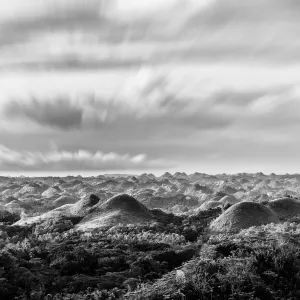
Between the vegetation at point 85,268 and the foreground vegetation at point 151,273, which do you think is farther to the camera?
the vegetation at point 85,268

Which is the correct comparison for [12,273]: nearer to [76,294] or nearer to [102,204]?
[76,294]

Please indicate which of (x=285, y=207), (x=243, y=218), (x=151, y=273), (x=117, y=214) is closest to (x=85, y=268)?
(x=151, y=273)

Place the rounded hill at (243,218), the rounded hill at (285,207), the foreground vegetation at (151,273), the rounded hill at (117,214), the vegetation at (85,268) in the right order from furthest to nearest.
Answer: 1. the rounded hill at (285,207)
2. the rounded hill at (117,214)
3. the rounded hill at (243,218)
4. the vegetation at (85,268)
5. the foreground vegetation at (151,273)

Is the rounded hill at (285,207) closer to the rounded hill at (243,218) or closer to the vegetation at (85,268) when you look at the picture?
the rounded hill at (243,218)

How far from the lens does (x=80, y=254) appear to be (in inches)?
1045

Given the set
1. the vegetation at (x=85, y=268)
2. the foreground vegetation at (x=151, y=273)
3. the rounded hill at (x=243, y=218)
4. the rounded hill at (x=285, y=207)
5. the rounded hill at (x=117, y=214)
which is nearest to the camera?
the foreground vegetation at (x=151, y=273)

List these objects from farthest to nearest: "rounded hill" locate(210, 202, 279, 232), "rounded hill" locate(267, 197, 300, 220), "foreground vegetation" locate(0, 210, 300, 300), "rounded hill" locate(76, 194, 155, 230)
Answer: "rounded hill" locate(267, 197, 300, 220) < "rounded hill" locate(76, 194, 155, 230) < "rounded hill" locate(210, 202, 279, 232) < "foreground vegetation" locate(0, 210, 300, 300)

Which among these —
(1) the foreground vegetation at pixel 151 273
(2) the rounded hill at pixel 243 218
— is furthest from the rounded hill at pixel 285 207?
(1) the foreground vegetation at pixel 151 273

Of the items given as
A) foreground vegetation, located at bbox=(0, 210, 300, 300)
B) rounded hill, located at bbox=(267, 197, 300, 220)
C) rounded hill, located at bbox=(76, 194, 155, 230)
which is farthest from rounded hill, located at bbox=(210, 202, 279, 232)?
foreground vegetation, located at bbox=(0, 210, 300, 300)

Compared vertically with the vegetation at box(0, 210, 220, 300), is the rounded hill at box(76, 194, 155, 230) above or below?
above

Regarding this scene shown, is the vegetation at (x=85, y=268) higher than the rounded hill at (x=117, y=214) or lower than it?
lower

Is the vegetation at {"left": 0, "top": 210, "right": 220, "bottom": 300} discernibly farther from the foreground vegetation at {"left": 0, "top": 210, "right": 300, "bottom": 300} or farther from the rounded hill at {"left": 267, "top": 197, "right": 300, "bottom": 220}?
the rounded hill at {"left": 267, "top": 197, "right": 300, "bottom": 220}

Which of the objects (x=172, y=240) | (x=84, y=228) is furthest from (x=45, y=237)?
(x=172, y=240)

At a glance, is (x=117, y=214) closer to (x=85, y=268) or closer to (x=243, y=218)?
(x=243, y=218)
